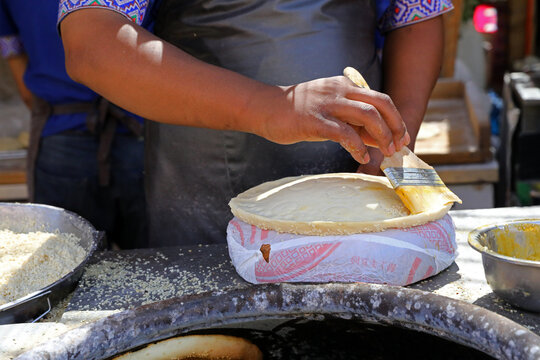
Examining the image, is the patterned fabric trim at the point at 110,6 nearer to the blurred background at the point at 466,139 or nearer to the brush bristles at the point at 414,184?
the brush bristles at the point at 414,184

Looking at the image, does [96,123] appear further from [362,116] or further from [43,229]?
[362,116]

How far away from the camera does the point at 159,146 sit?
183 cm

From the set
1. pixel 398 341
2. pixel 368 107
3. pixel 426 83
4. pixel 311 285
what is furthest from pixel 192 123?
pixel 426 83

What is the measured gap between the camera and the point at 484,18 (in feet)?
24.1

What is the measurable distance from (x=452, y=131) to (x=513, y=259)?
2.17 m

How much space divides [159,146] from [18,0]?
1.18m

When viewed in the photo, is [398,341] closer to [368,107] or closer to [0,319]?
[368,107]

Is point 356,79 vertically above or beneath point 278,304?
above

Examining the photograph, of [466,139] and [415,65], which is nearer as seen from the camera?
[415,65]

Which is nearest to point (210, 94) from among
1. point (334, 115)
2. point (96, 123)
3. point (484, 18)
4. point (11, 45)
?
point (334, 115)

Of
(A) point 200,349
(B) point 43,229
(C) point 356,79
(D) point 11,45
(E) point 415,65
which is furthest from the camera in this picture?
(D) point 11,45

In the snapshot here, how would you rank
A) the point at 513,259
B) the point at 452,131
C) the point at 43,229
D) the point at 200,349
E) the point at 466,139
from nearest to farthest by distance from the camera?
the point at 200,349 < the point at 513,259 < the point at 43,229 < the point at 466,139 < the point at 452,131

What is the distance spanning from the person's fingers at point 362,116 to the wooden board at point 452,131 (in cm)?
179

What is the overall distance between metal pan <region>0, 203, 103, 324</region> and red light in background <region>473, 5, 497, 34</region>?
665 centimetres
